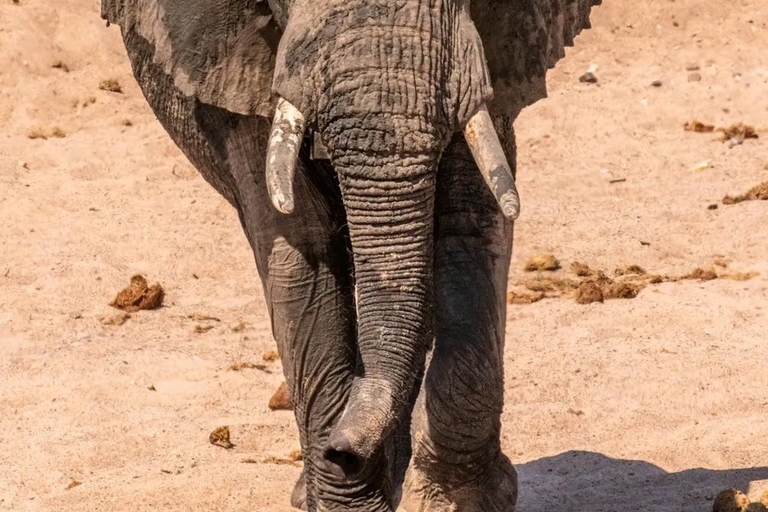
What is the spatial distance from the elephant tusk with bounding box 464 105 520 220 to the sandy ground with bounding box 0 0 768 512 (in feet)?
6.55

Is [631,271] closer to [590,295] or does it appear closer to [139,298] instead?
[590,295]

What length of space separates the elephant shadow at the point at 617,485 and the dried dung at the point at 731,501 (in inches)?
5.6

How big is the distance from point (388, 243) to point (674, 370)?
321 centimetres

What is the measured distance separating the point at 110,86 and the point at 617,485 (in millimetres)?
5800

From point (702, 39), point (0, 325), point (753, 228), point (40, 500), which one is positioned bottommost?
point (40, 500)

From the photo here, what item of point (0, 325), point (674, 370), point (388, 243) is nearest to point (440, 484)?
point (388, 243)

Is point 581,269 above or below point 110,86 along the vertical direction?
below

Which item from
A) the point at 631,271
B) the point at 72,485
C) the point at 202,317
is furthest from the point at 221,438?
the point at 631,271

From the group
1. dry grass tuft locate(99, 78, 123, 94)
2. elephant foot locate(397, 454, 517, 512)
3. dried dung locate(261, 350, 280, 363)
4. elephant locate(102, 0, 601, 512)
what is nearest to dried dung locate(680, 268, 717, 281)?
dried dung locate(261, 350, 280, 363)

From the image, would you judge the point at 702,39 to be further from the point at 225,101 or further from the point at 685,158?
the point at 225,101

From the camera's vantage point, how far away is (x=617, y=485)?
5559mm

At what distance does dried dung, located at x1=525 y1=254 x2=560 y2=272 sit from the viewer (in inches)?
320

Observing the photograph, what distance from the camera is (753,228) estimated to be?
838 centimetres

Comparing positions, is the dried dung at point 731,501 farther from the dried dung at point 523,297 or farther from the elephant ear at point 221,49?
the dried dung at point 523,297
